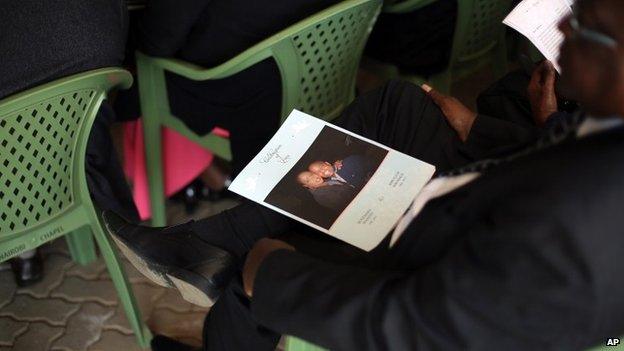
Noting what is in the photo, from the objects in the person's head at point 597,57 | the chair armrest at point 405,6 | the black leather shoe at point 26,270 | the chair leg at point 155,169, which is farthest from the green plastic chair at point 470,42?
the black leather shoe at point 26,270

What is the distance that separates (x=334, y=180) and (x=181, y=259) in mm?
325

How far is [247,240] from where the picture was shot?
1252 millimetres

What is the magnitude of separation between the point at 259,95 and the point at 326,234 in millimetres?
535

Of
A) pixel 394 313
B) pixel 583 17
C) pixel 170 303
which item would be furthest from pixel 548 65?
pixel 170 303

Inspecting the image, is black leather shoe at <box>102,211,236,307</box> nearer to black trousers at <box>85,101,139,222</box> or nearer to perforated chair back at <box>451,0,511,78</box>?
black trousers at <box>85,101,139,222</box>

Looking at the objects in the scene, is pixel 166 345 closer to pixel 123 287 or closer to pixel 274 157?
pixel 123 287

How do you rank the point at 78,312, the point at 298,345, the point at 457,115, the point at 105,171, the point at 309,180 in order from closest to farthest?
the point at 298,345, the point at 309,180, the point at 457,115, the point at 105,171, the point at 78,312

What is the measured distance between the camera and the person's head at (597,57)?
27.3 inches

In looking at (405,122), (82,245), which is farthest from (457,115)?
(82,245)

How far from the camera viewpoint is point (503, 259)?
75 cm

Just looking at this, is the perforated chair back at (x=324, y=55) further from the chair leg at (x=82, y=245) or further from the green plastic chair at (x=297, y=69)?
the chair leg at (x=82, y=245)

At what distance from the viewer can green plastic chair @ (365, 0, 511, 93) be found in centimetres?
176

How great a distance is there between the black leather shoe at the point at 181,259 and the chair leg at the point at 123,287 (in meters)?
0.20

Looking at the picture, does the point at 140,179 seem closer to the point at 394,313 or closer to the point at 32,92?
the point at 32,92
